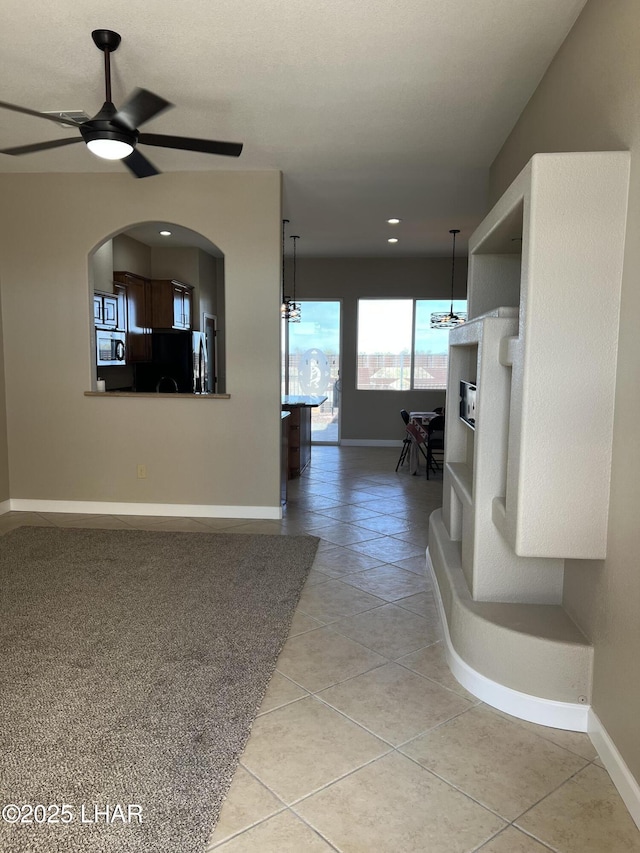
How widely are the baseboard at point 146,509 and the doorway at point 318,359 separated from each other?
4430mm

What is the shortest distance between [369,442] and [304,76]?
668 centimetres

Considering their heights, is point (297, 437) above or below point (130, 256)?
below

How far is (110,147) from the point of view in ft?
9.64

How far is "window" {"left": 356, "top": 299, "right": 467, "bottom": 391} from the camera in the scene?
9242mm

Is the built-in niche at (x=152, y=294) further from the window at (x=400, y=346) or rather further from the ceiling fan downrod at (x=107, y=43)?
the ceiling fan downrod at (x=107, y=43)

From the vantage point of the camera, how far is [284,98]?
11.5 ft

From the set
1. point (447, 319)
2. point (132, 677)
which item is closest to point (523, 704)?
point (132, 677)

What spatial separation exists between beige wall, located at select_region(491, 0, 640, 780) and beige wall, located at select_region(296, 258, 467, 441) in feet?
21.6

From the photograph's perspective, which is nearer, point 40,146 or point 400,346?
point 40,146

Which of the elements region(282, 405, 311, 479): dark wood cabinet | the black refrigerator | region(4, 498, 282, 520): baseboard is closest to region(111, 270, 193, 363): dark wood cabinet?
the black refrigerator

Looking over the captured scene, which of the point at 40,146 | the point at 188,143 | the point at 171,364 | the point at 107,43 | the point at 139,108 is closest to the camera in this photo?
the point at 139,108

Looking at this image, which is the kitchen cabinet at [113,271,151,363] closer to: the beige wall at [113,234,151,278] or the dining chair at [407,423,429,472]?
the beige wall at [113,234,151,278]

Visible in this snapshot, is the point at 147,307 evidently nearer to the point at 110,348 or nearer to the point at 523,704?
the point at 110,348

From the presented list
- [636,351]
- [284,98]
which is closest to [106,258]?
[284,98]
